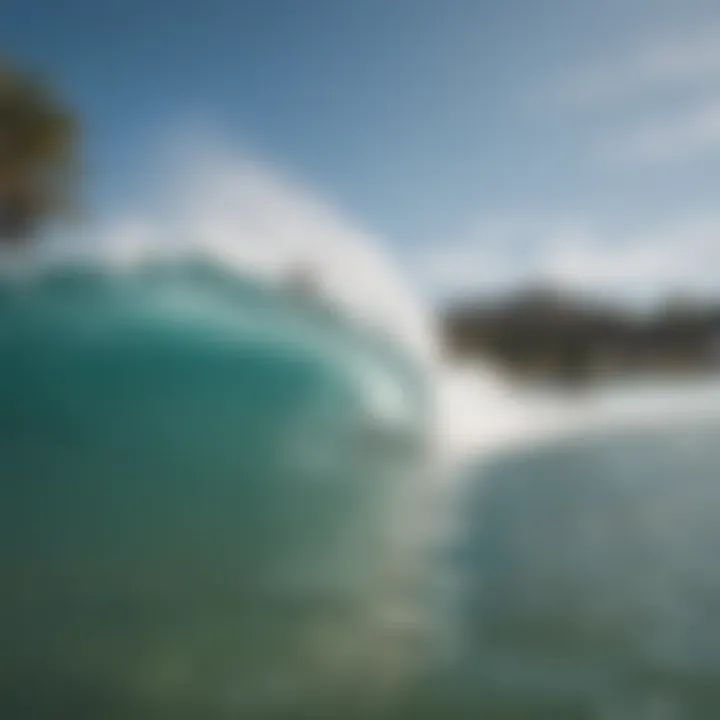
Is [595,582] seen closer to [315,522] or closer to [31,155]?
[315,522]

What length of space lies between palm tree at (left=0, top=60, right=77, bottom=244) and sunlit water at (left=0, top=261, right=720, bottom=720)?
172 millimetres

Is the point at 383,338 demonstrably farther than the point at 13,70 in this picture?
Yes

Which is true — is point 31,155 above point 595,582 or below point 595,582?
above

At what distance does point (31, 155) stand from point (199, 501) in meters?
0.98

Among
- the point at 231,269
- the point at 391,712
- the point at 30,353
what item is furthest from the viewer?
the point at 30,353

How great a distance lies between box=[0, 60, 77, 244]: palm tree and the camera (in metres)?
2.52

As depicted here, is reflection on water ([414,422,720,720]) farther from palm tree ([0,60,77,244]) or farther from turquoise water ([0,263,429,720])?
palm tree ([0,60,77,244])

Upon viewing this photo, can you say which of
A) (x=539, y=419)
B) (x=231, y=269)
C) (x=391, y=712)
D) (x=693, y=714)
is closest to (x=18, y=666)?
(x=391, y=712)

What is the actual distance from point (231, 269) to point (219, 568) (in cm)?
75

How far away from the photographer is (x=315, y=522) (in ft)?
8.81

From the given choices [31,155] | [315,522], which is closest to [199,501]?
[315,522]

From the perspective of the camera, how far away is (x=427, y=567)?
2660mm

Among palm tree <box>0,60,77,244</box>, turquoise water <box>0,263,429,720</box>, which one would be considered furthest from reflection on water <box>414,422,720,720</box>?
palm tree <box>0,60,77,244</box>

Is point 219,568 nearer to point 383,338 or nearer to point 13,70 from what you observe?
point 383,338
